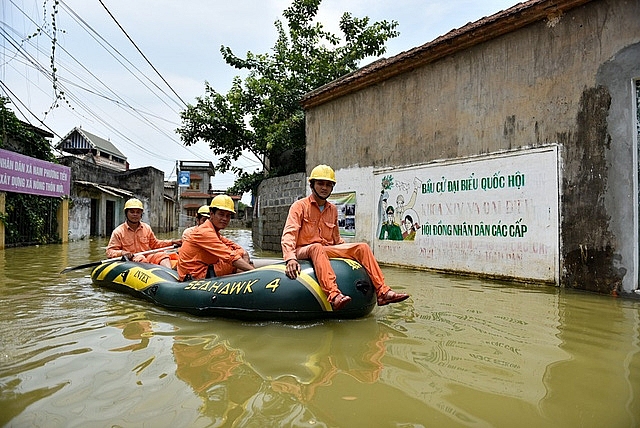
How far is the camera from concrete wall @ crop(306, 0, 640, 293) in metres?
5.66

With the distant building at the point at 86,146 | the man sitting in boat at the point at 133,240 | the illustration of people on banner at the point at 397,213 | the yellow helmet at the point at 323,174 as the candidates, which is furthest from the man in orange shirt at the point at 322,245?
the distant building at the point at 86,146

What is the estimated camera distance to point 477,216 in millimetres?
7406

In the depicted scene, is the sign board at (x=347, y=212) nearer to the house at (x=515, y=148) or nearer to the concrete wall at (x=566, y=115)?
the house at (x=515, y=148)

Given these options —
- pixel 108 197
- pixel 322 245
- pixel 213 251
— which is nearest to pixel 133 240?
pixel 213 251

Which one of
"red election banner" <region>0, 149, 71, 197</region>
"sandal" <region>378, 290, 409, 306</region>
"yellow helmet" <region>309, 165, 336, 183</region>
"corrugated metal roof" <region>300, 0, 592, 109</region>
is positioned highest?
"corrugated metal roof" <region>300, 0, 592, 109</region>

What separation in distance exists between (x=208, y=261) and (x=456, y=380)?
3202 mm

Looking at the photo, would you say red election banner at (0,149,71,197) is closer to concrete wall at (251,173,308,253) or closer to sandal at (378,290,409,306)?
concrete wall at (251,173,308,253)

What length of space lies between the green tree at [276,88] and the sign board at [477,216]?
6.27 metres

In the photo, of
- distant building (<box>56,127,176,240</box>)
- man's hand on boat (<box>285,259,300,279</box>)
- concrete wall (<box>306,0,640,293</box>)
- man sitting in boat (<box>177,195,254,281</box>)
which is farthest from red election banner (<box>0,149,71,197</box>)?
man's hand on boat (<box>285,259,300,279</box>)

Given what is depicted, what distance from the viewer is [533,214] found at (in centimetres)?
664

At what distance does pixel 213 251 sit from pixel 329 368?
7.76 ft

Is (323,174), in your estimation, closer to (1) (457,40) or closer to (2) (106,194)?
(1) (457,40)

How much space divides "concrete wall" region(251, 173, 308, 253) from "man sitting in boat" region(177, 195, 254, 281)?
648 cm

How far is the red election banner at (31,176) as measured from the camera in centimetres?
1167
